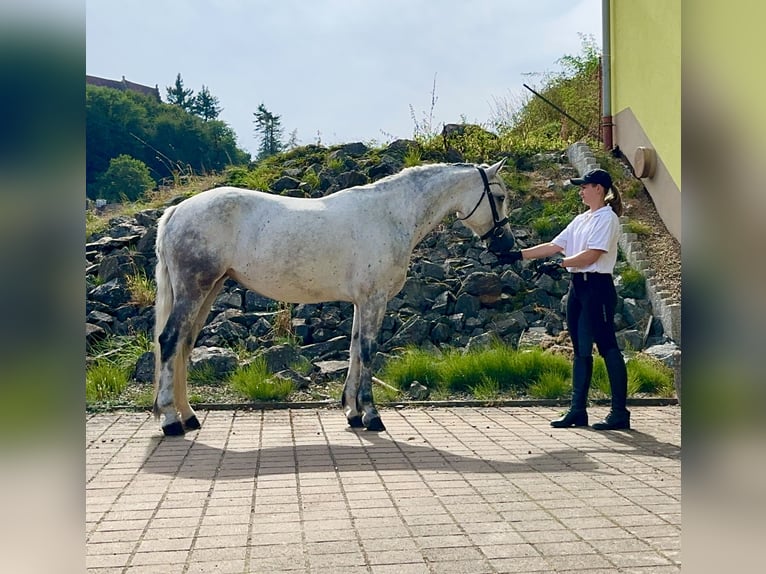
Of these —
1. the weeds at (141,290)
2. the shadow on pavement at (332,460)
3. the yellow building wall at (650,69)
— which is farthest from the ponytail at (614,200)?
the weeds at (141,290)

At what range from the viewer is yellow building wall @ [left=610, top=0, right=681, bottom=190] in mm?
10234

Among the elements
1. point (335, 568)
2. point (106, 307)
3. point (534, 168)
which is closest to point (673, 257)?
point (534, 168)

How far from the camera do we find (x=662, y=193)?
11.3 meters

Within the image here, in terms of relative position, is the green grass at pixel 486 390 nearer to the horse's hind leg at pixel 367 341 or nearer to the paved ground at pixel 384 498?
the paved ground at pixel 384 498

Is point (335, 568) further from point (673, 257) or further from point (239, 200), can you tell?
point (673, 257)

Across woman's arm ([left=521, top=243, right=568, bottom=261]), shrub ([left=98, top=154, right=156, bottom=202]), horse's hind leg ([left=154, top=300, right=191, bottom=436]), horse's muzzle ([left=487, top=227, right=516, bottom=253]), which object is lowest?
horse's hind leg ([left=154, top=300, right=191, bottom=436])

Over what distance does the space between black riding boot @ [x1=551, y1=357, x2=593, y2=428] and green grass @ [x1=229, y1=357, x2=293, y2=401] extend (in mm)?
2781

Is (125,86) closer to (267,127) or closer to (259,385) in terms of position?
(267,127)

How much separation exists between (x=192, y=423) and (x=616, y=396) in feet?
11.9

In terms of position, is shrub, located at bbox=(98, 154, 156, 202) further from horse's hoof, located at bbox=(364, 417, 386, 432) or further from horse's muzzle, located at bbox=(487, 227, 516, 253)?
horse's hoof, located at bbox=(364, 417, 386, 432)

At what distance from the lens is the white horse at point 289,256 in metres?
6.09

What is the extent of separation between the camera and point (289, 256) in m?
6.15

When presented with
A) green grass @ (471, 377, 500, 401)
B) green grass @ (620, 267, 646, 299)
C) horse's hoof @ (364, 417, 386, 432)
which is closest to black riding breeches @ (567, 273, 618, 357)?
green grass @ (471, 377, 500, 401)
